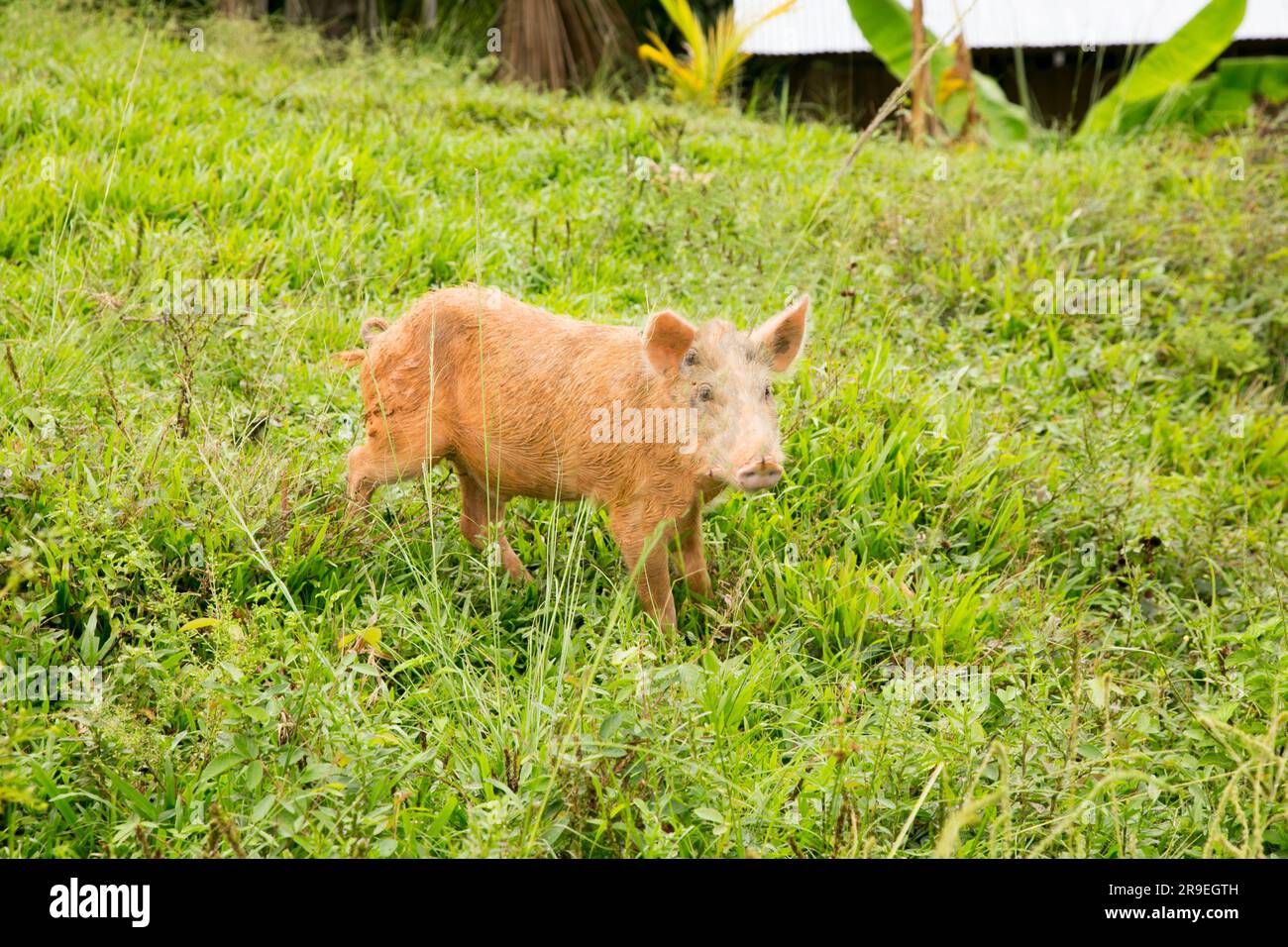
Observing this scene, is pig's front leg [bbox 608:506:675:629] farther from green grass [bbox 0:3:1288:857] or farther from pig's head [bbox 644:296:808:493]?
pig's head [bbox 644:296:808:493]

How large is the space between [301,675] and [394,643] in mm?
383

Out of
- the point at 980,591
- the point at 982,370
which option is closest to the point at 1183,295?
the point at 982,370

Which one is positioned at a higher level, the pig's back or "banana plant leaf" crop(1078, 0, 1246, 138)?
"banana plant leaf" crop(1078, 0, 1246, 138)

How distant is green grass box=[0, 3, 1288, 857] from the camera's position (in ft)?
9.17

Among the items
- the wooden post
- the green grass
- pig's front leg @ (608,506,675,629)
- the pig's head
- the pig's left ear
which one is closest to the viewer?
the green grass

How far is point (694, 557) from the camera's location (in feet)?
11.7

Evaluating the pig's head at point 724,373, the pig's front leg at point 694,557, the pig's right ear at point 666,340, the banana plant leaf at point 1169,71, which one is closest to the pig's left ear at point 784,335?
the pig's head at point 724,373

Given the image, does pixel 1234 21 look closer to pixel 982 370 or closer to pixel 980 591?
pixel 982 370

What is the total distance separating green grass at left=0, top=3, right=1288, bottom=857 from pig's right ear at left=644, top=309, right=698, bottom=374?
57 centimetres

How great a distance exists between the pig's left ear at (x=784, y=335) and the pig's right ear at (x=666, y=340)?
192 mm

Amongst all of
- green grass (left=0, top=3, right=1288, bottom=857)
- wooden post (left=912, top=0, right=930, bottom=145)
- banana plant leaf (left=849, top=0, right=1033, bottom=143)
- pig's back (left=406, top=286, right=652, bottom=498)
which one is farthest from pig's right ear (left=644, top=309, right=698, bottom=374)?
banana plant leaf (left=849, top=0, right=1033, bottom=143)

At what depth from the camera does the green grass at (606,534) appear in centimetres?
279

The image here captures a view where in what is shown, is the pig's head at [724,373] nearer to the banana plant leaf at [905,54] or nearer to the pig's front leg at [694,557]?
the pig's front leg at [694,557]

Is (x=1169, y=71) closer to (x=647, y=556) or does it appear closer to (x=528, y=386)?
(x=528, y=386)
